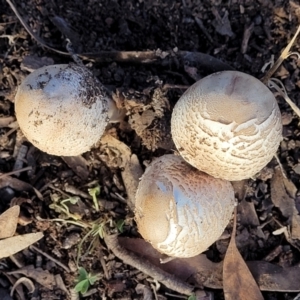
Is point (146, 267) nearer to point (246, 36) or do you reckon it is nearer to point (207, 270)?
point (207, 270)

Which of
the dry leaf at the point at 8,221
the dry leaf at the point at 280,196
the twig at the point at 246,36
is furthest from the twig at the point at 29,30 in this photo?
the dry leaf at the point at 280,196

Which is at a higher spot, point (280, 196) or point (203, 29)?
point (203, 29)

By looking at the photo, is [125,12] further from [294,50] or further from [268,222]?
[268,222]

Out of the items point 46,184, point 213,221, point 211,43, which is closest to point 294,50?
point 211,43

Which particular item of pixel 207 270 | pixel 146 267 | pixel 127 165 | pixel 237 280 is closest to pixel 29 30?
pixel 127 165

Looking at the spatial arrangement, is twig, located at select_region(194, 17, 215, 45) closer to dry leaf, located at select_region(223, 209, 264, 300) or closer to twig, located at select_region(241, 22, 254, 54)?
twig, located at select_region(241, 22, 254, 54)

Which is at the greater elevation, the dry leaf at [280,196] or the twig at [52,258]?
the dry leaf at [280,196]

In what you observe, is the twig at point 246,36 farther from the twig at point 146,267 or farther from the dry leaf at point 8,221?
the dry leaf at point 8,221
